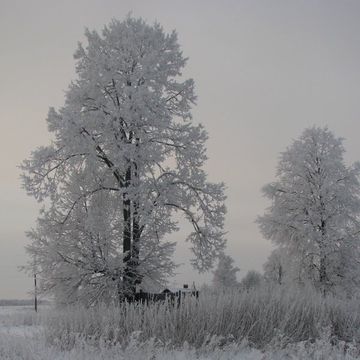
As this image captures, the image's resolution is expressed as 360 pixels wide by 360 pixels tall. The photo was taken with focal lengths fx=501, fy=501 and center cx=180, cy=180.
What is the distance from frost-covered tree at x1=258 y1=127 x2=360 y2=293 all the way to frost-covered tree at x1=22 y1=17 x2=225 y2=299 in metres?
8.80

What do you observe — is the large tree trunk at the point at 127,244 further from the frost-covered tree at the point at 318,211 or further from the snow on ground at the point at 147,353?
the frost-covered tree at the point at 318,211

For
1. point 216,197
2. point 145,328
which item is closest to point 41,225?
point 216,197

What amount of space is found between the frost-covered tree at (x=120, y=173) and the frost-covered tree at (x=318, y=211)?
346 inches

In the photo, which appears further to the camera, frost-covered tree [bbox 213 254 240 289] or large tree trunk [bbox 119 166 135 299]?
frost-covered tree [bbox 213 254 240 289]

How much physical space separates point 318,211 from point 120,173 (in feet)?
37.5

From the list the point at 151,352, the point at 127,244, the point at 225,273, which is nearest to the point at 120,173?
the point at 127,244

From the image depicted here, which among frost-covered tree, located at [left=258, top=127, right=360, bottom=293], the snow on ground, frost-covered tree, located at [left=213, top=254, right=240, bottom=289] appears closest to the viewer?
the snow on ground

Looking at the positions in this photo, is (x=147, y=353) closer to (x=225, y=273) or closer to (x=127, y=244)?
(x=127, y=244)

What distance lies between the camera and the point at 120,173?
17203 millimetres

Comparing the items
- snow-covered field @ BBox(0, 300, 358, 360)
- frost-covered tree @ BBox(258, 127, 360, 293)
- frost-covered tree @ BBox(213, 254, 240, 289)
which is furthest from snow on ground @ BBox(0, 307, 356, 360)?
frost-covered tree @ BBox(213, 254, 240, 289)

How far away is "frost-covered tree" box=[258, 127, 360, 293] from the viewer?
2388 centimetres

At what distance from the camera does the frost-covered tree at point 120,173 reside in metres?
15.9

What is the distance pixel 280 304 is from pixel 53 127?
33.3ft

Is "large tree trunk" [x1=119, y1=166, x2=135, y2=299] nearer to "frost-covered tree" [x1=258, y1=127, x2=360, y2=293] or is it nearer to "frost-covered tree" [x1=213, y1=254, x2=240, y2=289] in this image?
"frost-covered tree" [x1=258, y1=127, x2=360, y2=293]
